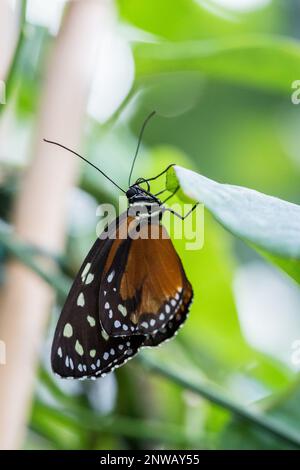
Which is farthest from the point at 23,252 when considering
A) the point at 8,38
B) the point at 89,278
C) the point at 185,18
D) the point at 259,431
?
the point at 185,18

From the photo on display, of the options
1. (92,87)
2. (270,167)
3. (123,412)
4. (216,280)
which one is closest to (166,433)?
(123,412)

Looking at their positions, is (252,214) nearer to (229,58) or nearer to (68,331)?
(68,331)

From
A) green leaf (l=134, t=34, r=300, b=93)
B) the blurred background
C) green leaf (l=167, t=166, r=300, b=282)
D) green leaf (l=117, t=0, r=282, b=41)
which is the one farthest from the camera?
green leaf (l=117, t=0, r=282, b=41)

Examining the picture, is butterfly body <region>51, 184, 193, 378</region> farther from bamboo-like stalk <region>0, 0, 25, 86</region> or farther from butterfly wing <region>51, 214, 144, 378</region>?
bamboo-like stalk <region>0, 0, 25, 86</region>

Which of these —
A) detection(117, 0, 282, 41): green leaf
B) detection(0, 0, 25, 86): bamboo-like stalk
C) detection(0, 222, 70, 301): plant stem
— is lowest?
detection(0, 222, 70, 301): plant stem

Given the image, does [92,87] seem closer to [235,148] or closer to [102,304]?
[102,304]

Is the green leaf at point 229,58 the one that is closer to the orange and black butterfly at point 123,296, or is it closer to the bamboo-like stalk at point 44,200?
the bamboo-like stalk at point 44,200

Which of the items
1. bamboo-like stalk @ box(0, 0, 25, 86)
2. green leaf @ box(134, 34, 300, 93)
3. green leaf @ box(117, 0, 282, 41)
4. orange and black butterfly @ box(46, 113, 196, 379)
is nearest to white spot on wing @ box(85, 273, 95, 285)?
orange and black butterfly @ box(46, 113, 196, 379)
